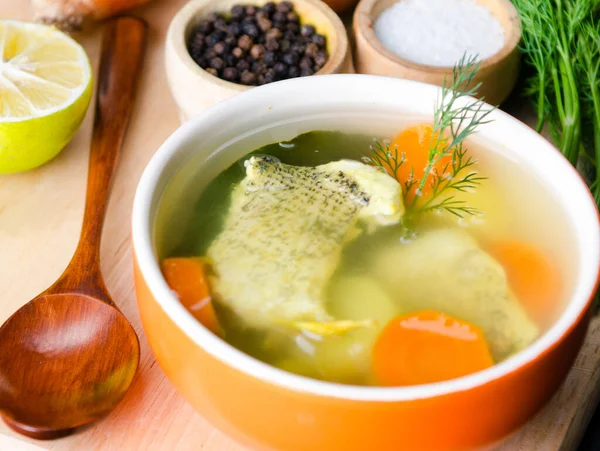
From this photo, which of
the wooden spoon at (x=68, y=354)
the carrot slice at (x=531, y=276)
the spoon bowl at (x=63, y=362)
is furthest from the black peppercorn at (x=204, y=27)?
the carrot slice at (x=531, y=276)

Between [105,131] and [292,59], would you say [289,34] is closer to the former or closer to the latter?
[292,59]

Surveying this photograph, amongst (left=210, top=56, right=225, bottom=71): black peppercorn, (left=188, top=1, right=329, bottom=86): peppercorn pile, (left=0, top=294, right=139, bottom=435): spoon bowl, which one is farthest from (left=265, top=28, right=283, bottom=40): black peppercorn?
(left=0, top=294, right=139, bottom=435): spoon bowl

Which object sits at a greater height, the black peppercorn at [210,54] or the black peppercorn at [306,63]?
the black peppercorn at [210,54]

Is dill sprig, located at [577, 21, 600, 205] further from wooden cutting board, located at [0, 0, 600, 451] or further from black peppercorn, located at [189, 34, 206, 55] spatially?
black peppercorn, located at [189, 34, 206, 55]

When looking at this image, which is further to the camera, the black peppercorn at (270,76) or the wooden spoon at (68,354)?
the black peppercorn at (270,76)

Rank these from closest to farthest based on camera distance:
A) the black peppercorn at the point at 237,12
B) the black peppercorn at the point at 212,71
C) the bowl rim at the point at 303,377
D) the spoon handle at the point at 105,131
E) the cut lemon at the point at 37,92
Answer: the bowl rim at the point at 303,377, the spoon handle at the point at 105,131, the cut lemon at the point at 37,92, the black peppercorn at the point at 212,71, the black peppercorn at the point at 237,12

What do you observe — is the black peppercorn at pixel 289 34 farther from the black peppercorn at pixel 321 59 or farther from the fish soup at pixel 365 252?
the fish soup at pixel 365 252

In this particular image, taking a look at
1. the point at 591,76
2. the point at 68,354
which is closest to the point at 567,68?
the point at 591,76
